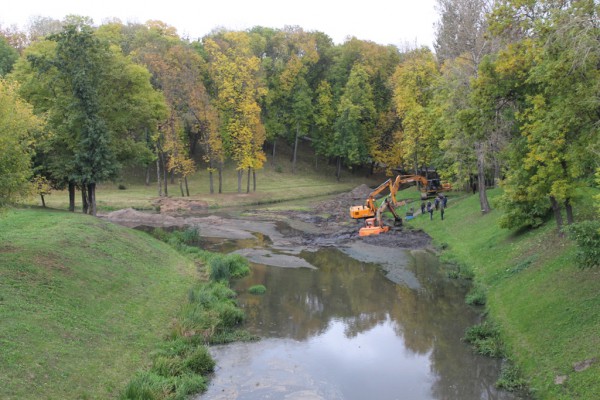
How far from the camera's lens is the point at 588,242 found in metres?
15.0

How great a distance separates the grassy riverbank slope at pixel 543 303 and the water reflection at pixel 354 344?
1.24 metres

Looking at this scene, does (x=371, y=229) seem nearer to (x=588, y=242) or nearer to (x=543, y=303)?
(x=543, y=303)

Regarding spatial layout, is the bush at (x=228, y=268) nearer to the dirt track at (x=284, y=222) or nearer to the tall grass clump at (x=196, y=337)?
the tall grass clump at (x=196, y=337)

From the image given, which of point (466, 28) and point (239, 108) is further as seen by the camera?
point (239, 108)

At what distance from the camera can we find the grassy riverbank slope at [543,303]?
45.6ft

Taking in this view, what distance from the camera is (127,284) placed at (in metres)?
21.6

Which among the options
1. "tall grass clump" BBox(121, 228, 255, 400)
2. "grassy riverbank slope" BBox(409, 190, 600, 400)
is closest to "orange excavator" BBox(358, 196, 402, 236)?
"grassy riverbank slope" BBox(409, 190, 600, 400)

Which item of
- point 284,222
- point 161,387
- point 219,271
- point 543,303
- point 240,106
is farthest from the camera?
point 240,106

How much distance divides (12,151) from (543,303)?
20028mm

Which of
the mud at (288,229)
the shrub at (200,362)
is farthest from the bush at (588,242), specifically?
the mud at (288,229)

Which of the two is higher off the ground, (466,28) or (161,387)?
(466,28)

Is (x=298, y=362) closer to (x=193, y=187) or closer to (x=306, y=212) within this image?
(x=306, y=212)

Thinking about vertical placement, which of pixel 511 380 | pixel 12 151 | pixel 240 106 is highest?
pixel 240 106

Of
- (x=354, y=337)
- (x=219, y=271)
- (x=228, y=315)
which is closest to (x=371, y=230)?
(x=219, y=271)
